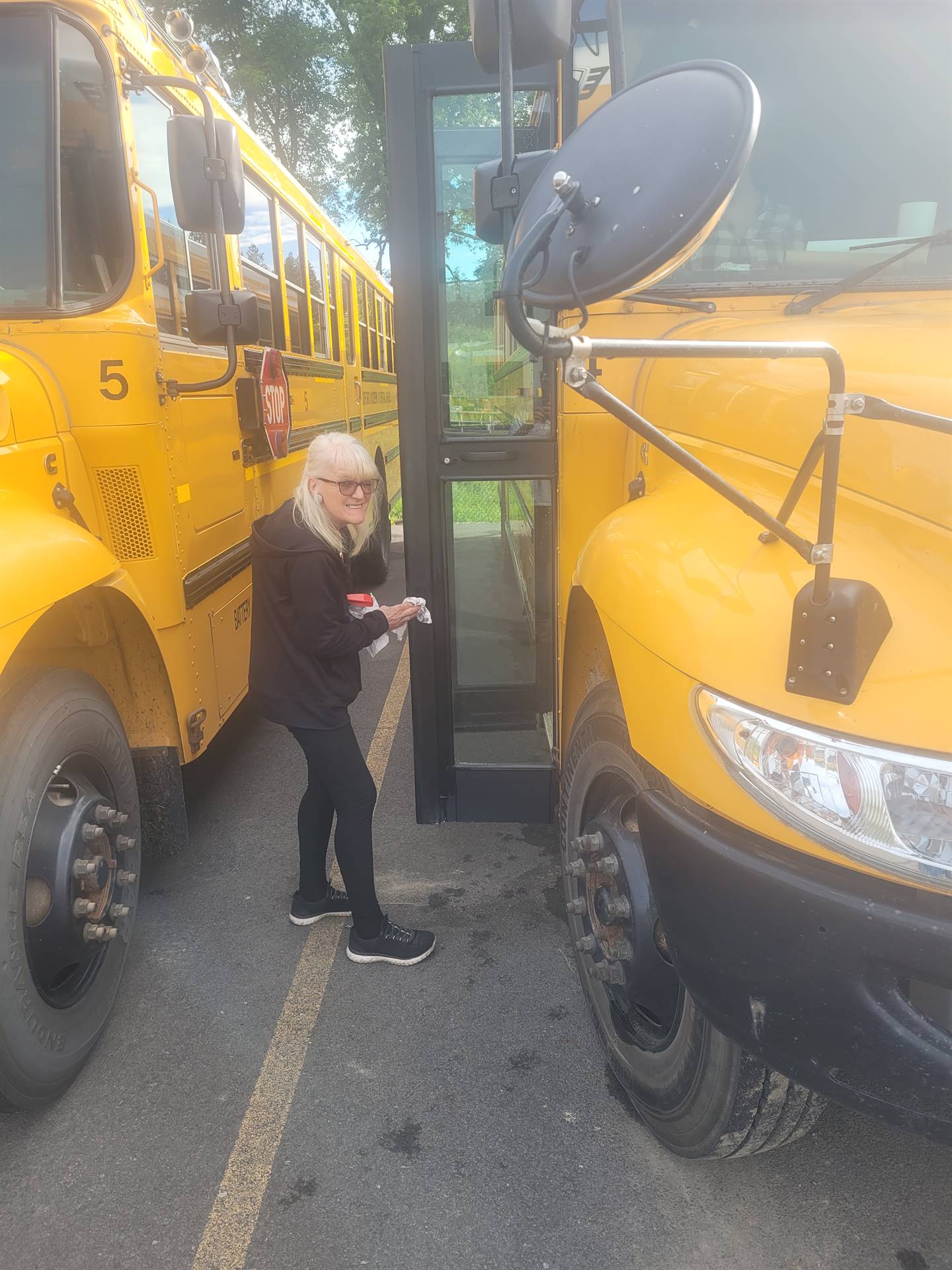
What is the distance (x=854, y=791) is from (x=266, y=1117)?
68.4 inches

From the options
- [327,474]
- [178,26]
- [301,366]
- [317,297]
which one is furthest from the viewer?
[317,297]

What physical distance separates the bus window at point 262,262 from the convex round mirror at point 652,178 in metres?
3.07

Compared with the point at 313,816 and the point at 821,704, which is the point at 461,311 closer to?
the point at 313,816

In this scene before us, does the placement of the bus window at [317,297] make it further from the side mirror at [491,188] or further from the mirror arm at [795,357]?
the mirror arm at [795,357]

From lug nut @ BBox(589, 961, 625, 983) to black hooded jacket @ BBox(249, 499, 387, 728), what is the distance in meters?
1.04

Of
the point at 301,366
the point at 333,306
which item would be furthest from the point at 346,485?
the point at 333,306

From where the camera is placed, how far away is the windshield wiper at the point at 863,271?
6.85ft

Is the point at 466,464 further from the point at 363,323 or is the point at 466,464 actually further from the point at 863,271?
the point at 363,323

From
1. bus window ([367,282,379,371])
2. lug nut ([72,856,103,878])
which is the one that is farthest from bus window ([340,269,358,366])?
lug nut ([72,856,103,878])

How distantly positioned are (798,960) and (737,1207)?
0.99m

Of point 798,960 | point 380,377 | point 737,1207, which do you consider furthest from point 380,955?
point 380,377

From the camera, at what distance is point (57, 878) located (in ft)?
7.35

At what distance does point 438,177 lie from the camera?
2785 millimetres

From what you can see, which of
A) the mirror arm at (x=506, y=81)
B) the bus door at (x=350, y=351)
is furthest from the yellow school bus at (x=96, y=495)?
the bus door at (x=350, y=351)
